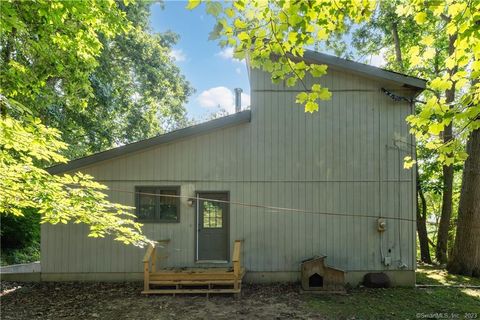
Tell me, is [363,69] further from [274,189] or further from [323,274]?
[323,274]

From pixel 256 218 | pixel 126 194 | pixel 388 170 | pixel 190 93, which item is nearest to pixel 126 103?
pixel 190 93

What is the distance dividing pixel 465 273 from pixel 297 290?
4.55 m

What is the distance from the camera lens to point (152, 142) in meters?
7.83

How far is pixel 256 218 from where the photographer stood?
807 cm

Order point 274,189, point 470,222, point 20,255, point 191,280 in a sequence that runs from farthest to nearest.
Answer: point 20,255 < point 470,222 < point 274,189 < point 191,280

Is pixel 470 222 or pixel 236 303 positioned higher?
pixel 470 222

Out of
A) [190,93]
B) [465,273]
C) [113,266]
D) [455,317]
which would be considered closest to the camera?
[455,317]

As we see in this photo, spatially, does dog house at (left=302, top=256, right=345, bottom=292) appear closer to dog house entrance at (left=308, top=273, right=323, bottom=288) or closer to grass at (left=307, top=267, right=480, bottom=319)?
dog house entrance at (left=308, top=273, right=323, bottom=288)

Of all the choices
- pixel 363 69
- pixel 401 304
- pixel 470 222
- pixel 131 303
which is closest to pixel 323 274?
pixel 401 304

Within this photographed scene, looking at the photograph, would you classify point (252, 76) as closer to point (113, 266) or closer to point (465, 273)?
point (113, 266)

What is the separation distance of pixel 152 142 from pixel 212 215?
211cm

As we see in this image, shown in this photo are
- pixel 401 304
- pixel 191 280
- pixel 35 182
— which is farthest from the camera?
pixel 191 280

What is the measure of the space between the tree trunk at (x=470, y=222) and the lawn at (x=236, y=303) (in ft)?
5.47

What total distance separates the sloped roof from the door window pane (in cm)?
389
